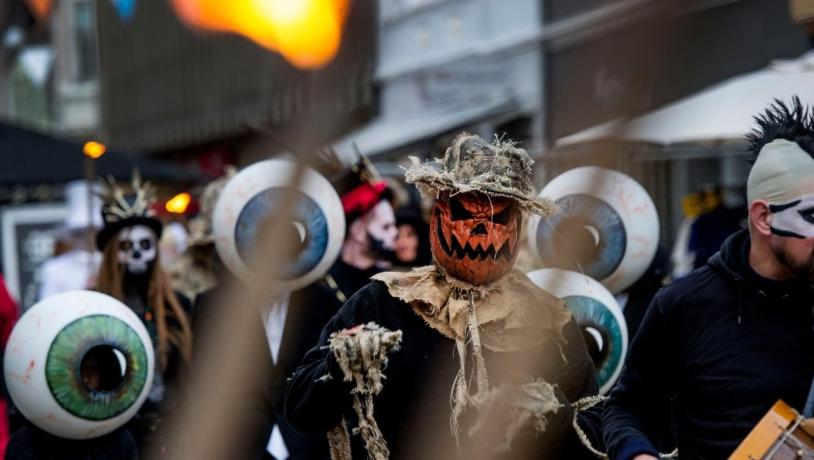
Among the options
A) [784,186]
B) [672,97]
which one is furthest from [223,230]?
[672,97]

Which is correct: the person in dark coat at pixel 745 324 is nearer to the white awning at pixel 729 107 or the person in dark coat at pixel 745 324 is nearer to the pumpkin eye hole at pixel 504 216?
the pumpkin eye hole at pixel 504 216

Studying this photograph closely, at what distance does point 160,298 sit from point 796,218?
3.42 m

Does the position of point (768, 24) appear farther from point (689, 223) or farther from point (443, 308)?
point (443, 308)

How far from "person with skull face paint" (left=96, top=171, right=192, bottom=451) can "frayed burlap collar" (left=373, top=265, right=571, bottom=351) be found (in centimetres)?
230

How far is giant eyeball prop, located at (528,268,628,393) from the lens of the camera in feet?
14.2

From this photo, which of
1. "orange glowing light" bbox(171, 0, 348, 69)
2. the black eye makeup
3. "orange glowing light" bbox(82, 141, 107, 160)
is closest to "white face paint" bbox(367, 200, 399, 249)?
"orange glowing light" bbox(171, 0, 348, 69)

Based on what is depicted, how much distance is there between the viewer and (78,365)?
4.46 meters

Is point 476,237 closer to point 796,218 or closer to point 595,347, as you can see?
point 796,218

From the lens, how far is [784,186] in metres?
2.89

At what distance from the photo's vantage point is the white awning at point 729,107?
6.85m

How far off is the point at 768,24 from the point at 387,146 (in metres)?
4.81

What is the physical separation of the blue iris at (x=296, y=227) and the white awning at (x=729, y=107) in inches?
85.0

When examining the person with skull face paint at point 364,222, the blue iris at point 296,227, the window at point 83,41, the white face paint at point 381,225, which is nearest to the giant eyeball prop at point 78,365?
the blue iris at point 296,227

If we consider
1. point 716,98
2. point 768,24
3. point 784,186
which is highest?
point 768,24
